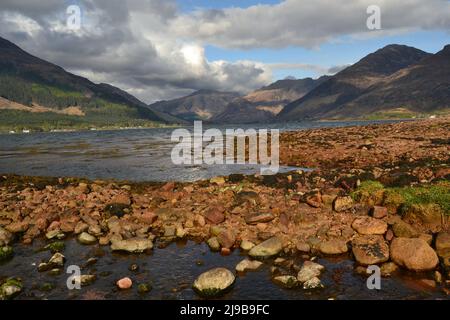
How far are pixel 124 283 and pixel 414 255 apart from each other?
1243 cm

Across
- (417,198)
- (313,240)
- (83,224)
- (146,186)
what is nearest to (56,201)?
(83,224)

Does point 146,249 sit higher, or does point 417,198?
point 417,198

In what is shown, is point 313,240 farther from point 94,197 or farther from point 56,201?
point 56,201

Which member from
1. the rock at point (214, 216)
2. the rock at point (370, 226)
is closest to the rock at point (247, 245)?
the rock at point (214, 216)

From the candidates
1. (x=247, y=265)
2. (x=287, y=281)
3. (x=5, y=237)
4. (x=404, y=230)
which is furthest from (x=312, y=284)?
(x=5, y=237)

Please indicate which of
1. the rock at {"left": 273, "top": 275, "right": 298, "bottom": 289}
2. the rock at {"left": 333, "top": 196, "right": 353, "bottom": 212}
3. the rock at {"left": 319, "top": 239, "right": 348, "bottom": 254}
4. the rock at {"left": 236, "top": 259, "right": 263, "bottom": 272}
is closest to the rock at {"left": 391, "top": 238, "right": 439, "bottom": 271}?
the rock at {"left": 319, "top": 239, "right": 348, "bottom": 254}

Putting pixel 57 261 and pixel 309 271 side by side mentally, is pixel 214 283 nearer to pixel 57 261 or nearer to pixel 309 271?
pixel 309 271

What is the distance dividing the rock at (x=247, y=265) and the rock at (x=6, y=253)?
1183 cm

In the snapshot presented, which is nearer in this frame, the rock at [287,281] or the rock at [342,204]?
the rock at [287,281]

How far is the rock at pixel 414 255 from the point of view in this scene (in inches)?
631

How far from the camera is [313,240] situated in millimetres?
18969

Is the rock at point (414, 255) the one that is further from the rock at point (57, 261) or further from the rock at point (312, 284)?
the rock at point (57, 261)

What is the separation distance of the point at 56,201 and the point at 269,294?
19184mm
